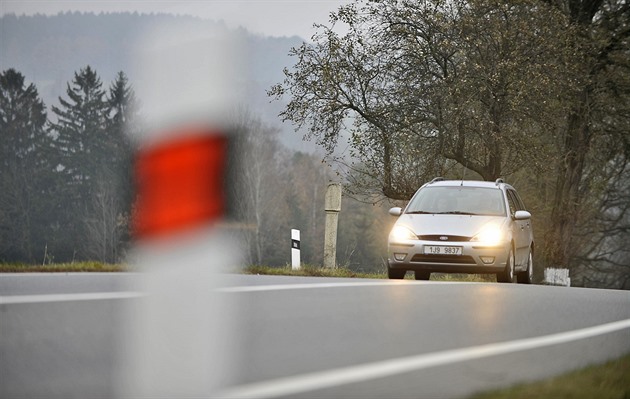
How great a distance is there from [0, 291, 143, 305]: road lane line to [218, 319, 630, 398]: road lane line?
255cm

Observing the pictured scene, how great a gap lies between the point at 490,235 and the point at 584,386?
414 inches

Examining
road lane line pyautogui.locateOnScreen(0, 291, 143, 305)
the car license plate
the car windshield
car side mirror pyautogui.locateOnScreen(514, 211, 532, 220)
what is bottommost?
road lane line pyautogui.locateOnScreen(0, 291, 143, 305)

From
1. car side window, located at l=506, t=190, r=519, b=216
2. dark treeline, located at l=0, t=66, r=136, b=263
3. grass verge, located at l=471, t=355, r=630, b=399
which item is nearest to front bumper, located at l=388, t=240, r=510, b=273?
car side window, located at l=506, t=190, r=519, b=216

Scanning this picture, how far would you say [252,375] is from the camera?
16.3 feet

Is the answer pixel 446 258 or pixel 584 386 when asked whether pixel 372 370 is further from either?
pixel 446 258

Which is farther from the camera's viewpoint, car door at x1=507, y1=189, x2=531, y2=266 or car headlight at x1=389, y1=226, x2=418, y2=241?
car door at x1=507, y1=189, x2=531, y2=266

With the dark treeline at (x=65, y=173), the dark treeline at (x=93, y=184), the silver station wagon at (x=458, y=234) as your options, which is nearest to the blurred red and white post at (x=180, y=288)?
the silver station wagon at (x=458, y=234)

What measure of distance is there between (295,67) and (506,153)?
677 centimetres

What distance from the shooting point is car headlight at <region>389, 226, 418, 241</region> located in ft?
53.5

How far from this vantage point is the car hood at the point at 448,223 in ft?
53.5

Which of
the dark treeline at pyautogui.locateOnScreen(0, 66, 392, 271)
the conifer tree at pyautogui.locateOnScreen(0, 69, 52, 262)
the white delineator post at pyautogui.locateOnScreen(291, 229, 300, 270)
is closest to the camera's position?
the white delineator post at pyautogui.locateOnScreen(291, 229, 300, 270)

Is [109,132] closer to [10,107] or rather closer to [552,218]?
[10,107]

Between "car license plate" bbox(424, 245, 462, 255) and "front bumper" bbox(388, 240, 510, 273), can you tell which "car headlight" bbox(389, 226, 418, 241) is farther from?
"car license plate" bbox(424, 245, 462, 255)

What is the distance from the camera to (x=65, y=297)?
7359 millimetres
